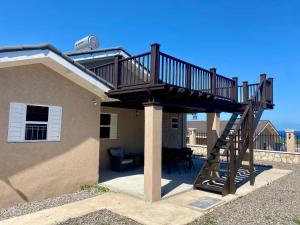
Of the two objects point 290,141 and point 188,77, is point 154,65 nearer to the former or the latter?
point 188,77

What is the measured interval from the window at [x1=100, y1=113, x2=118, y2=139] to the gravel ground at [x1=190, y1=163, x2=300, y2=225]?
6560 mm

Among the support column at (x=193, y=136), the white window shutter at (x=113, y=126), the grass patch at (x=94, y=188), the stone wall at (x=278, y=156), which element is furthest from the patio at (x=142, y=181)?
the support column at (x=193, y=136)

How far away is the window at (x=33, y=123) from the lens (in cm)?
683

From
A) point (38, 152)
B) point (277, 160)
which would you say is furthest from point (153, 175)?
point (277, 160)

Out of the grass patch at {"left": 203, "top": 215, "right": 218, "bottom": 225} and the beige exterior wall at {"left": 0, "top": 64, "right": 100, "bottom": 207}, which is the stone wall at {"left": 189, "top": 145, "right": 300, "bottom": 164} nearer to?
the grass patch at {"left": 203, "top": 215, "right": 218, "bottom": 225}

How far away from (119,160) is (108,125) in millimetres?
1805

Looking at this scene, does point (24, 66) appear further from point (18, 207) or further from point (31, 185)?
point (18, 207)

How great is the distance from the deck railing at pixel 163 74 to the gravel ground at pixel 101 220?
3.55 m

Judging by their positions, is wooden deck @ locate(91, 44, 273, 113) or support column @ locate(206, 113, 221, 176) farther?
support column @ locate(206, 113, 221, 176)

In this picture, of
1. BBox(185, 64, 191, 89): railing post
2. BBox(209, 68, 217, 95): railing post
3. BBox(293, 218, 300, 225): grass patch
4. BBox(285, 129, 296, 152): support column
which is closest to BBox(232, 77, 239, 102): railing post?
BBox(209, 68, 217, 95): railing post

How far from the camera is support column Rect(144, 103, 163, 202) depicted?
23.3 feet

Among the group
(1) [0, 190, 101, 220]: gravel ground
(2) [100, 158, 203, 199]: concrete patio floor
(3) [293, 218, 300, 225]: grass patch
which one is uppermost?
(2) [100, 158, 203, 199]: concrete patio floor

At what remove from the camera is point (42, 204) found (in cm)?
692

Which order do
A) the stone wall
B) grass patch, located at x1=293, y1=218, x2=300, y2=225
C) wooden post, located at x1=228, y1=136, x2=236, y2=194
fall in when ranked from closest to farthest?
grass patch, located at x1=293, y1=218, x2=300, y2=225, wooden post, located at x1=228, y1=136, x2=236, y2=194, the stone wall
